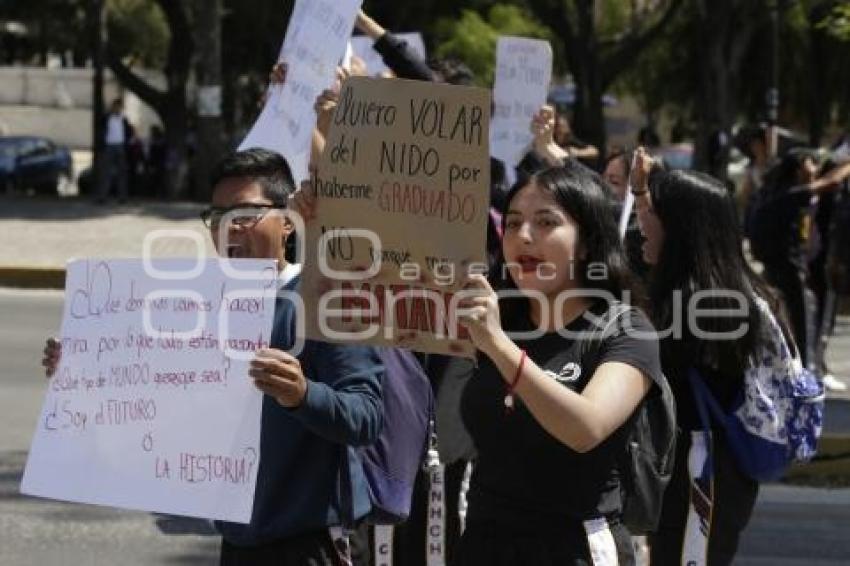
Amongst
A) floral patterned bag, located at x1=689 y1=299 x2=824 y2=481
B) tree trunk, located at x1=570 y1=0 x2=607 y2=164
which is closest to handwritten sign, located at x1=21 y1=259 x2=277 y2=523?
floral patterned bag, located at x1=689 y1=299 x2=824 y2=481

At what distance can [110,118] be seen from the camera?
26.1 metres

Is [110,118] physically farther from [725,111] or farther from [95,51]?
[725,111]

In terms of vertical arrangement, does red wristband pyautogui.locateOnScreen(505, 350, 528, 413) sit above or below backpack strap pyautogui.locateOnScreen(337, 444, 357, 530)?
above

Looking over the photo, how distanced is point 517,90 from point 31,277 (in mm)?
10665

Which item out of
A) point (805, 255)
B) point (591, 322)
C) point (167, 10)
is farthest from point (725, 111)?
point (591, 322)

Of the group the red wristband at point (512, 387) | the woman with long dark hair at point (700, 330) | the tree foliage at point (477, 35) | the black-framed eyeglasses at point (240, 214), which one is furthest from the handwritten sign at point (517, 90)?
the tree foliage at point (477, 35)

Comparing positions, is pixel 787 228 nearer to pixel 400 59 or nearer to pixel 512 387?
pixel 400 59

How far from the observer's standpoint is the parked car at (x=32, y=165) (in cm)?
4112

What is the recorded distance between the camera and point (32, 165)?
41.9 meters

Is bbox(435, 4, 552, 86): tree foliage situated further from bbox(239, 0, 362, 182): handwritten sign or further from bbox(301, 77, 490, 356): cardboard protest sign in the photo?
bbox(301, 77, 490, 356): cardboard protest sign

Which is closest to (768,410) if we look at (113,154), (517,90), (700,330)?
(700,330)

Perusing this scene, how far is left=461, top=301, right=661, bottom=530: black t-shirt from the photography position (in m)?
3.61

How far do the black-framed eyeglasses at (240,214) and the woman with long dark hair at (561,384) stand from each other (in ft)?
1.94

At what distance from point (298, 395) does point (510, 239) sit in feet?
1.76
